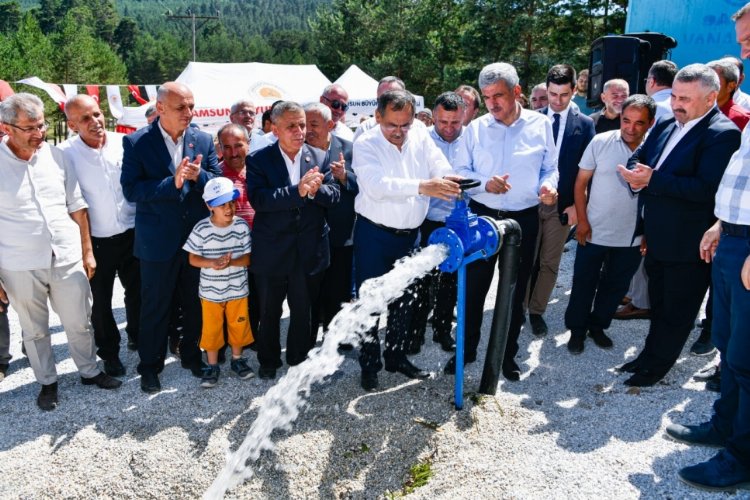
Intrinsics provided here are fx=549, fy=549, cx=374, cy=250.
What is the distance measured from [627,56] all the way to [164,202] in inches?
228

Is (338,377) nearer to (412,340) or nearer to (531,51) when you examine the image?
(412,340)

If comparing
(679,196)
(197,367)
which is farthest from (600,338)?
(197,367)

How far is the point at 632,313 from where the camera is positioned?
5.49 m

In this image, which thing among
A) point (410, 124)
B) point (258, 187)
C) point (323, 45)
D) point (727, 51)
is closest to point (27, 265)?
point (258, 187)

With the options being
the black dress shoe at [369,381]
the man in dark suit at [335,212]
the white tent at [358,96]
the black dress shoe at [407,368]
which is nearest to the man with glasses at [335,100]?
the man in dark suit at [335,212]

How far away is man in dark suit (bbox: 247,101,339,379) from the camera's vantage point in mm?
3770

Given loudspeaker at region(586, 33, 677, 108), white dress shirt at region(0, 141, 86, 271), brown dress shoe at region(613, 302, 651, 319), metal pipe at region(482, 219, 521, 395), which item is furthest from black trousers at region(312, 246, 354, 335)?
loudspeaker at region(586, 33, 677, 108)

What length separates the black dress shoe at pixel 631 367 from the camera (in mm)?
4223

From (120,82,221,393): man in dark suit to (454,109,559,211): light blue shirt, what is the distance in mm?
1962

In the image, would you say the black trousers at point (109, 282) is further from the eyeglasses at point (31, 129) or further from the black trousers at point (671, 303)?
the black trousers at point (671, 303)

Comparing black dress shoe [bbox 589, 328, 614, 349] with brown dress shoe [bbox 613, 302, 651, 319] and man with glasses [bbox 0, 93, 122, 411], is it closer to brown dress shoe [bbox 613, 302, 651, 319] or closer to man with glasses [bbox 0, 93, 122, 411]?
brown dress shoe [bbox 613, 302, 651, 319]

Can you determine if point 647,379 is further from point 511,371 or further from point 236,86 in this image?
point 236,86

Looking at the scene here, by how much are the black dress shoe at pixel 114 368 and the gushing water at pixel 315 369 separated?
52.2 inches

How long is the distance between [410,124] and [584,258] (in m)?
1.96
